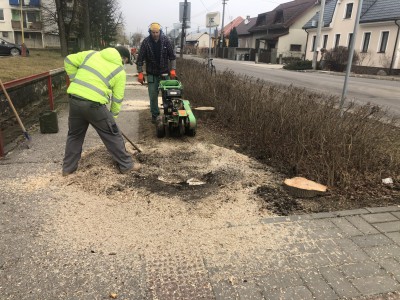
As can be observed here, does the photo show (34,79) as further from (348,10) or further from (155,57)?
(348,10)

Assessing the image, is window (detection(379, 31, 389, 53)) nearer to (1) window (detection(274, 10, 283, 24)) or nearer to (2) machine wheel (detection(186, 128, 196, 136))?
(1) window (detection(274, 10, 283, 24))

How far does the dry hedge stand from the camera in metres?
4.34

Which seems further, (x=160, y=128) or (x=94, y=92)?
(x=160, y=128)

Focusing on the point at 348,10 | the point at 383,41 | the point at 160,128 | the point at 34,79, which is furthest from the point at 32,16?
the point at 160,128

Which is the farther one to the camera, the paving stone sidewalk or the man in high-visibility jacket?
the man in high-visibility jacket

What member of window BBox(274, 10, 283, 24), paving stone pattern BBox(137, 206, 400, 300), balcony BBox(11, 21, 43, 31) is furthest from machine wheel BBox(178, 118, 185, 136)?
balcony BBox(11, 21, 43, 31)

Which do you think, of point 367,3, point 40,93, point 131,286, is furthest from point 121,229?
point 367,3

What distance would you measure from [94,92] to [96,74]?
214 millimetres

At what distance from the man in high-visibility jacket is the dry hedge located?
2310 mm

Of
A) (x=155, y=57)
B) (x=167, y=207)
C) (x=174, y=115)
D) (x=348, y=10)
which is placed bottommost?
(x=167, y=207)

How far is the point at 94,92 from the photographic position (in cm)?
419

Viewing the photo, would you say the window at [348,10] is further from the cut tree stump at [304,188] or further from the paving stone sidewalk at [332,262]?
the paving stone sidewalk at [332,262]

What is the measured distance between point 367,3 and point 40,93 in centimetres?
3245

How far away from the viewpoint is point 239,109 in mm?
6840
